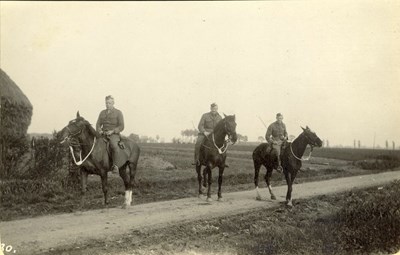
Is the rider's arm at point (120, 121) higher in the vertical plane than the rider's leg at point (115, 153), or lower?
higher

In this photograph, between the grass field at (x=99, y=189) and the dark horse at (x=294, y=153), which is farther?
the dark horse at (x=294, y=153)

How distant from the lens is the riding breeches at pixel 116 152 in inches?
395

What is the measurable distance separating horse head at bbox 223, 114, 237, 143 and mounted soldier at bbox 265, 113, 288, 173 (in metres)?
1.78

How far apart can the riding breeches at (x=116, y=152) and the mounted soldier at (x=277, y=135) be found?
4638 mm

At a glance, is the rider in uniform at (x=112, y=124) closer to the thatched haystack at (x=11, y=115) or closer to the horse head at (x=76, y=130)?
the horse head at (x=76, y=130)

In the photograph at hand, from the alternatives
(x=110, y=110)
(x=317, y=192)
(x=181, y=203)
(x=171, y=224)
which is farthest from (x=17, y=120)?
(x=317, y=192)

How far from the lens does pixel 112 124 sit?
10.3m

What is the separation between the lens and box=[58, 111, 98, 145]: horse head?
897 centimetres

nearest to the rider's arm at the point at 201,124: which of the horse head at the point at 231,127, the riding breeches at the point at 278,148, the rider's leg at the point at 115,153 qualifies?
the horse head at the point at 231,127

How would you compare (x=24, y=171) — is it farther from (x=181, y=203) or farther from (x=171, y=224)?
(x=171, y=224)

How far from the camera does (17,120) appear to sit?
1212cm

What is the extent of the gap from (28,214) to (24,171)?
3.43 m

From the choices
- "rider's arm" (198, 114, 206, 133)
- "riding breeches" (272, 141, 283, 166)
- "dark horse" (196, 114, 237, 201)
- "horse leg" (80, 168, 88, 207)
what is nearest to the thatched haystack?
"horse leg" (80, 168, 88, 207)

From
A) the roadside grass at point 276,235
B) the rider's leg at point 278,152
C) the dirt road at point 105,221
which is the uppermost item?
the rider's leg at point 278,152
